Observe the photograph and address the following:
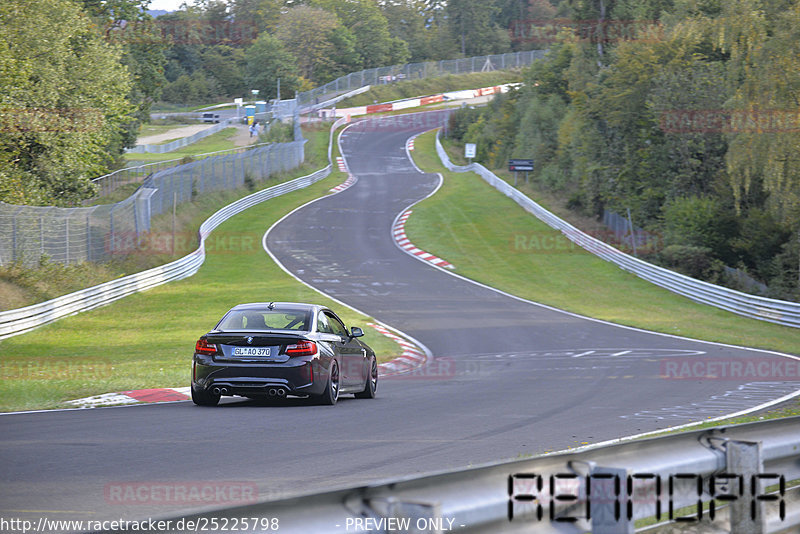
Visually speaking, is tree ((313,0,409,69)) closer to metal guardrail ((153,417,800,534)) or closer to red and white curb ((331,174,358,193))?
red and white curb ((331,174,358,193))

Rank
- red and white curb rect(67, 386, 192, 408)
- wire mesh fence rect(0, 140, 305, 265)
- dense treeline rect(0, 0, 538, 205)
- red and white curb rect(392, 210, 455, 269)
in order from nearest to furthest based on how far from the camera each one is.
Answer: red and white curb rect(67, 386, 192, 408)
wire mesh fence rect(0, 140, 305, 265)
dense treeline rect(0, 0, 538, 205)
red and white curb rect(392, 210, 455, 269)

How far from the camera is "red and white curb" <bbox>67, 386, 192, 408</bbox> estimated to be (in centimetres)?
1310

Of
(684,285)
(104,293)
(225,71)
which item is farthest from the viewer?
(225,71)

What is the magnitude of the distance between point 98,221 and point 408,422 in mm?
21730

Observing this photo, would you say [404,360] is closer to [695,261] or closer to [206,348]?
[206,348]

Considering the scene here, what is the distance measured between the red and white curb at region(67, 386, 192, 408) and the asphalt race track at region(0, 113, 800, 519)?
1174 mm

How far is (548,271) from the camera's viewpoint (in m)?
39.7

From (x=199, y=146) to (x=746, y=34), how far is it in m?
65.8

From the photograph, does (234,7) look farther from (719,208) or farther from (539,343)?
(539,343)

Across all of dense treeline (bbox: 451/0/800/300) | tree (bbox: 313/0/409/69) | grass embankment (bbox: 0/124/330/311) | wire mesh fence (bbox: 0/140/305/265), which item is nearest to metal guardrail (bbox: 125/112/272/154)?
grass embankment (bbox: 0/124/330/311)

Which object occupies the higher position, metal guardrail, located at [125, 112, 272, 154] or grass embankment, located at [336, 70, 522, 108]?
grass embankment, located at [336, 70, 522, 108]

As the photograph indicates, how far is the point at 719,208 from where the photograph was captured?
40906 mm

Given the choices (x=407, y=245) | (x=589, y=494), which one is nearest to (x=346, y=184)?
(x=407, y=245)

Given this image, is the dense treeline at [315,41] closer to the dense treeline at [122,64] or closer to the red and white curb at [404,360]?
the dense treeline at [122,64]
